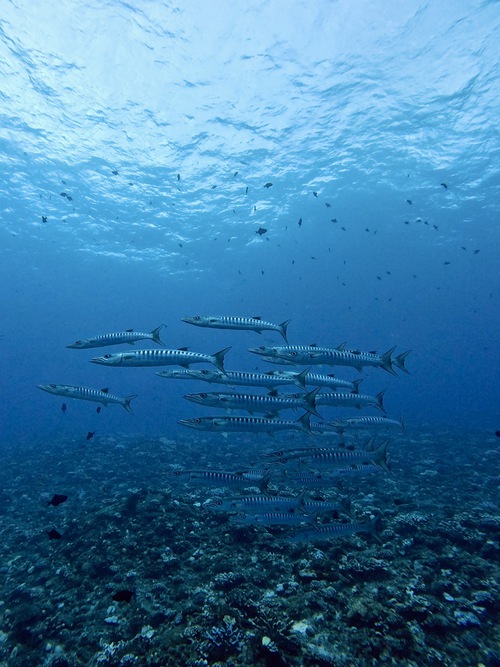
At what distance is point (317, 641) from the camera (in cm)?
503

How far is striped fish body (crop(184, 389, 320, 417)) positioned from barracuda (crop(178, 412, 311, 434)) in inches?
12.2

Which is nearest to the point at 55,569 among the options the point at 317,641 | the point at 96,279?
the point at 317,641

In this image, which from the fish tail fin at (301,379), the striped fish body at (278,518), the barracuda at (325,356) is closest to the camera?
the striped fish body at (278,518)

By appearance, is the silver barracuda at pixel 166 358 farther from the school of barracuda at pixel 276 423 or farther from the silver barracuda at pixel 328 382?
the silver barracuda at pixel 328 382

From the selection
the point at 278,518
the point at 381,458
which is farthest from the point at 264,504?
the point at 381,458

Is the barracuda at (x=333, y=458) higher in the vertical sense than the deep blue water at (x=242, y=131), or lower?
lower

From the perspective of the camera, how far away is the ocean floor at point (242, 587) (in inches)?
196

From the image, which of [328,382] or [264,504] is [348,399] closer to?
[328,382]

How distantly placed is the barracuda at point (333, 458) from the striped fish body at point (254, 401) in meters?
1.21

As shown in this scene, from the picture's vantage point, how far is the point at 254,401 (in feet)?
31.9

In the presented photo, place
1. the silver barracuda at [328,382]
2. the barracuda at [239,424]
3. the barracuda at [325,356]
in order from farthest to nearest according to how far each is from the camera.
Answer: the silver barracuda at [328,382] → the barracuda at [325,356] → the barracuda at [239,424]

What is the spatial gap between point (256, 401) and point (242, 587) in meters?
4.35

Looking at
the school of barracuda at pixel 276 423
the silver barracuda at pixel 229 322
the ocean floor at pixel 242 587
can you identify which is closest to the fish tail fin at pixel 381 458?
the school of barracuda at pixel 276 423

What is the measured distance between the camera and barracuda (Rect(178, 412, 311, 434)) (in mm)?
9484
